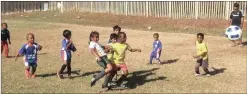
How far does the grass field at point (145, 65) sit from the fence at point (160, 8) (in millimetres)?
1458

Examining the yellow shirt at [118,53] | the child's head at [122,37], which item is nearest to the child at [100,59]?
the yellow shirt at [118,53]

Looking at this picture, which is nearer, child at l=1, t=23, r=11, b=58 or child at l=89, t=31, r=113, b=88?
child at l=89, t=31, r=113, b=88

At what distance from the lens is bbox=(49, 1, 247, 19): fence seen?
91.6 ft

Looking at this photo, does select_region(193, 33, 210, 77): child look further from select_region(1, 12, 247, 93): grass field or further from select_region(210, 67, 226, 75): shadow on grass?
select_region(210, 67, 226, 75): shadow on grass

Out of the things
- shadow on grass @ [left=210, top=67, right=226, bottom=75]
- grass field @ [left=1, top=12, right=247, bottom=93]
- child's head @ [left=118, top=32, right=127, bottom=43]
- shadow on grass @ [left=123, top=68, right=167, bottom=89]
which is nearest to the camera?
child's head @ [left=118, top=32, right=127, bottom=43]

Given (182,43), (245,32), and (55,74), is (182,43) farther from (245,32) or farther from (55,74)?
(55,74)

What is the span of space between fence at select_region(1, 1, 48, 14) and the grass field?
1008 cm

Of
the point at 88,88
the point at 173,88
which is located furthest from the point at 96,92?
the point at 173,88

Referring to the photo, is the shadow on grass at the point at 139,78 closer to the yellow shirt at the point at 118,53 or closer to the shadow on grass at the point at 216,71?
the yellow shirt at the point at 118,53

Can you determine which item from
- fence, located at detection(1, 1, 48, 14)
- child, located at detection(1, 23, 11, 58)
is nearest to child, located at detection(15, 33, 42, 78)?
child, located at detection(1, 23, 11, 58)

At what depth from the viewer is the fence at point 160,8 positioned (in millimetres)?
27922

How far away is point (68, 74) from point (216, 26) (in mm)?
14884

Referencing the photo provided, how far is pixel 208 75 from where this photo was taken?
492 inches

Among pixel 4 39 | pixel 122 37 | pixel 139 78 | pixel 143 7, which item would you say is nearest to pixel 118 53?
pixel 122 37
